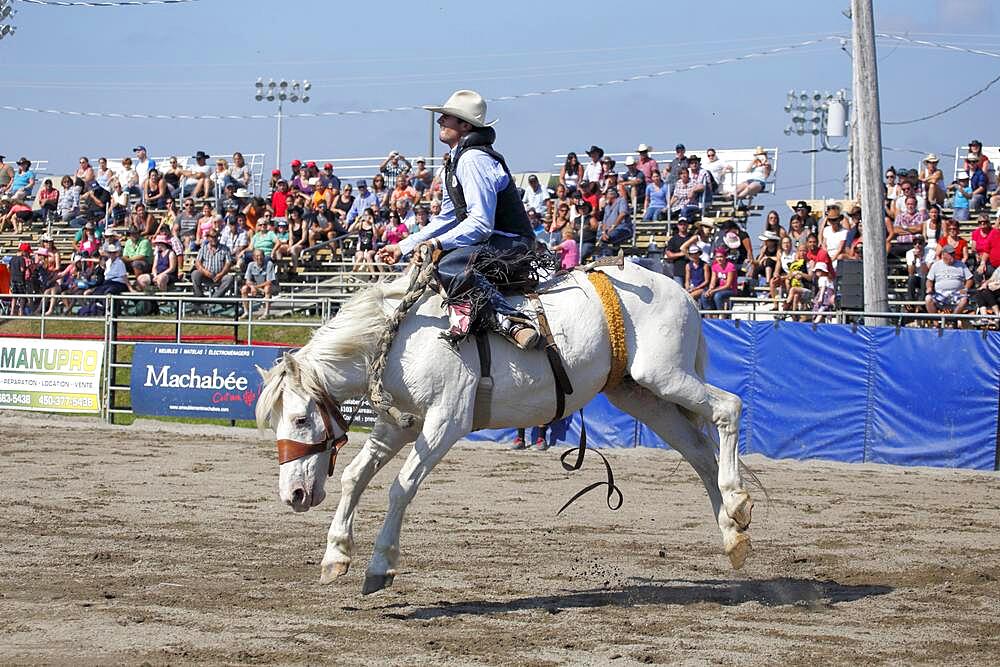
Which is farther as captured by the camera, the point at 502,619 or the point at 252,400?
the point at 252,400

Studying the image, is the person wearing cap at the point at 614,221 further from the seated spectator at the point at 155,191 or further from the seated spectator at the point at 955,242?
the seated spectator at the point at 155,191

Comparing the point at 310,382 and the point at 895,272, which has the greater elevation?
the point at 895,272

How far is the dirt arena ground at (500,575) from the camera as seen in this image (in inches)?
235

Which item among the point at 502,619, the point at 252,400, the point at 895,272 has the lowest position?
the point at 502,619

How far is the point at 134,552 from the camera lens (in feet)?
27.6

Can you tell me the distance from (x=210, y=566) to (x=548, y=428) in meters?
9.32

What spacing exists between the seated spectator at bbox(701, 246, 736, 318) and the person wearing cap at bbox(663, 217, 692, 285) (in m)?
0.73

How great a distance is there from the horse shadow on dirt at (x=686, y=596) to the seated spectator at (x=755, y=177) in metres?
16.0

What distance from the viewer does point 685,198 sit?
75.3 ft

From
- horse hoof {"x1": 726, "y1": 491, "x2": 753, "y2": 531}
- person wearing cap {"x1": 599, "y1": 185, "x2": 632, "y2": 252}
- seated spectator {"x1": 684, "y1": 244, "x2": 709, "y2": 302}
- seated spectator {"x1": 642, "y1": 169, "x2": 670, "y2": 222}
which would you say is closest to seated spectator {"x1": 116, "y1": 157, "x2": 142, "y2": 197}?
seated spectator {"x1": 642, "y1": 169, "x2": 670, "y2": 222}

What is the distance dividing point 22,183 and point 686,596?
29.1 m

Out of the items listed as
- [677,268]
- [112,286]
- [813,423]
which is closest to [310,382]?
[813,423]

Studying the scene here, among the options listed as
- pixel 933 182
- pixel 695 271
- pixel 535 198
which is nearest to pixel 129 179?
pixel 535 198

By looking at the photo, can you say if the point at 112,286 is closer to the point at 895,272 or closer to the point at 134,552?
the point at 895,272
